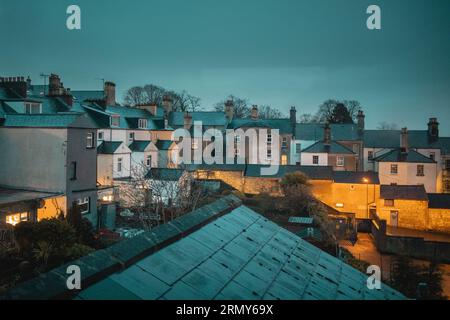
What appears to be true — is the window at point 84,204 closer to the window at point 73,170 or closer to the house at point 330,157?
the window at point 73,170

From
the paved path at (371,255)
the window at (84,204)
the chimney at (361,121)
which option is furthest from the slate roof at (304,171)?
the window at (84,204)

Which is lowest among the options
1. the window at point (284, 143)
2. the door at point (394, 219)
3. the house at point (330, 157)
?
the door at point (394, 219)

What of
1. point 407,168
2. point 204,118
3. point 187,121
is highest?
point 204,118

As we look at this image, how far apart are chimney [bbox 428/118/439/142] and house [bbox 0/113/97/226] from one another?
47.1m

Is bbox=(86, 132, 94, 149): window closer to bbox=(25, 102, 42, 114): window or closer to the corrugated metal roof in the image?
bbox=(25, 102, 42, 114): window

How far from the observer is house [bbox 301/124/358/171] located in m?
50.9

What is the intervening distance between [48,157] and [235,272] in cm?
2114

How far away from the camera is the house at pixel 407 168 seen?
156 feet

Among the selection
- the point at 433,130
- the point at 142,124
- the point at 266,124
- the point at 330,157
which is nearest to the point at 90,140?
the point at 142,124

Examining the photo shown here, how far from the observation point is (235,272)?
6141 millimetres

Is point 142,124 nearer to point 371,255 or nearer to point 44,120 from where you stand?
point 44,120

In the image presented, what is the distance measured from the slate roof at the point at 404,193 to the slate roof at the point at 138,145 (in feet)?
78.0
